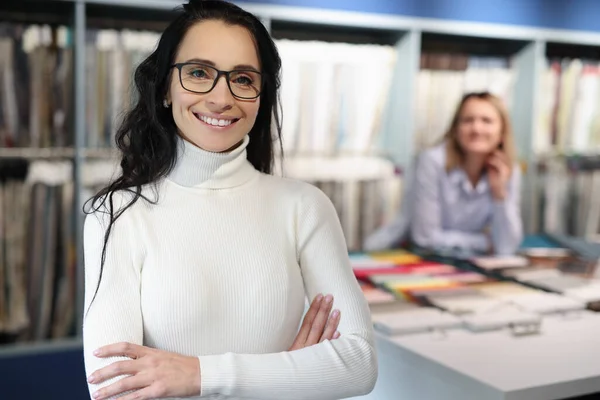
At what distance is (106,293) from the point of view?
1.34 meters

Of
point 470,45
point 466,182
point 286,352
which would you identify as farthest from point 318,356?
point 470,45

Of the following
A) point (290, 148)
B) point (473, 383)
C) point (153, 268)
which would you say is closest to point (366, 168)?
point (290, 148)

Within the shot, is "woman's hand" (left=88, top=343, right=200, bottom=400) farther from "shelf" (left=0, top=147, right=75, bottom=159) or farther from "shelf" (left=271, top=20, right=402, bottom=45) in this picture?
"shelf" (left=271, top=20, right=402, bottom=45)

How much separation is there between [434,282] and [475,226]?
152cm

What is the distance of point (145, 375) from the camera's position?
1.27 m

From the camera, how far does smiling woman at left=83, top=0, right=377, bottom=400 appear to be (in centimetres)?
132

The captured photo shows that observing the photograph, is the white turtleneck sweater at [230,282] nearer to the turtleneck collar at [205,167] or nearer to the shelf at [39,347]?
the turtleneck collar at [205,167]

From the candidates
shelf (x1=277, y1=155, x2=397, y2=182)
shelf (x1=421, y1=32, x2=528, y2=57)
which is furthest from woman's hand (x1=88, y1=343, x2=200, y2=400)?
shelf (x1=421, y1=32, x2=528, y2=57)

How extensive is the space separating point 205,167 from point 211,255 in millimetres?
182

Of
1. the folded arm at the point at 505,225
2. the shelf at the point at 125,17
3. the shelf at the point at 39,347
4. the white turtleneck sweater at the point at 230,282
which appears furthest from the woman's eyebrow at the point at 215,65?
the folded arm at the point at 505,225

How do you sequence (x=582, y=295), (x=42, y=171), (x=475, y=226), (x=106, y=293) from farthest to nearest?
(x=475, y=226) < (x=42, y=171) < (x=582, y=295) < (x=106, y=293)

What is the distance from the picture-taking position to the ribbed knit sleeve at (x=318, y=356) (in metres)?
1.31

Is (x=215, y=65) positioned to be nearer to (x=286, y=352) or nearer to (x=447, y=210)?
(x=286, y=352)

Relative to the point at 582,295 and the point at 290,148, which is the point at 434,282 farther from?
the point at 290,148
